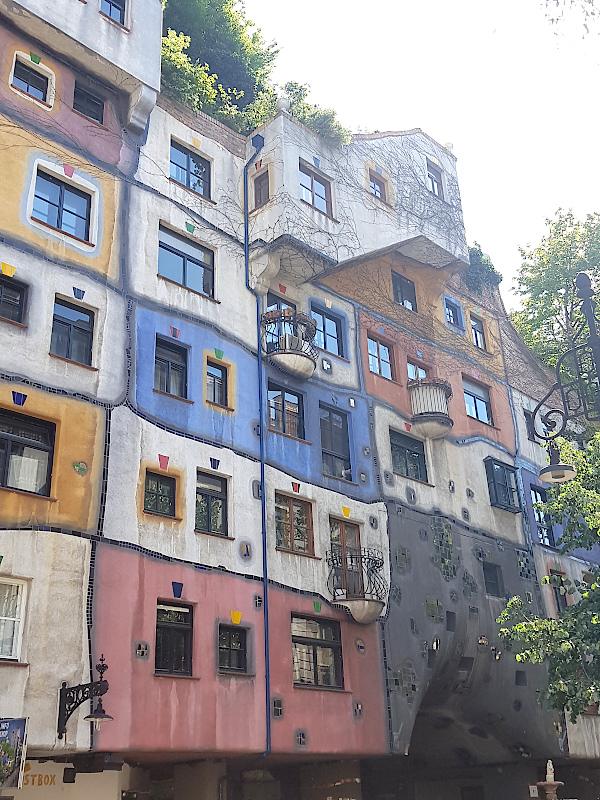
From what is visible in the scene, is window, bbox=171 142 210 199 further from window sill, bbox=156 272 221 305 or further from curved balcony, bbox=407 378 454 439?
curved balcony, bbox=407 378 454 439

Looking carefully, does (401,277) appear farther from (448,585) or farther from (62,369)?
(62,369)

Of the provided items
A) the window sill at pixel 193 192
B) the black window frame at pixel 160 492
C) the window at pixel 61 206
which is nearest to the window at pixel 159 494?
the black window frame at pixel 160 492

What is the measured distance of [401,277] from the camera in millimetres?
23922

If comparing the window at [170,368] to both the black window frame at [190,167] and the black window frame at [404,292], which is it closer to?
the black window frame at [190,167]

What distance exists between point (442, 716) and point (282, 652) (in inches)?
268

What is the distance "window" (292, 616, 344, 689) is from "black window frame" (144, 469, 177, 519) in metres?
3.56

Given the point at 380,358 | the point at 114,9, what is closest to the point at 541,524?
the point at 380,358

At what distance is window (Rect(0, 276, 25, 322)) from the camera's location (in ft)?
46.2

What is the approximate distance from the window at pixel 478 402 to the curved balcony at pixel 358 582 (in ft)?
25.5

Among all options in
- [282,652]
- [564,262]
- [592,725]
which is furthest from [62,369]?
[564,262]

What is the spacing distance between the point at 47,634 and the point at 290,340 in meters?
8.64

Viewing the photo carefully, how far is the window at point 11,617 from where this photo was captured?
12.0m

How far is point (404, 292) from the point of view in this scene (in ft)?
78.3

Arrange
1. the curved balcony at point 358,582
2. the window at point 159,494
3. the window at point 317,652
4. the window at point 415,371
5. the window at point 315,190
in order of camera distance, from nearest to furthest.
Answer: the window at point 159,494, the window at point 317,652, the curved balcony at point 358,582, the window at point 315,190, the window at point 415,371
